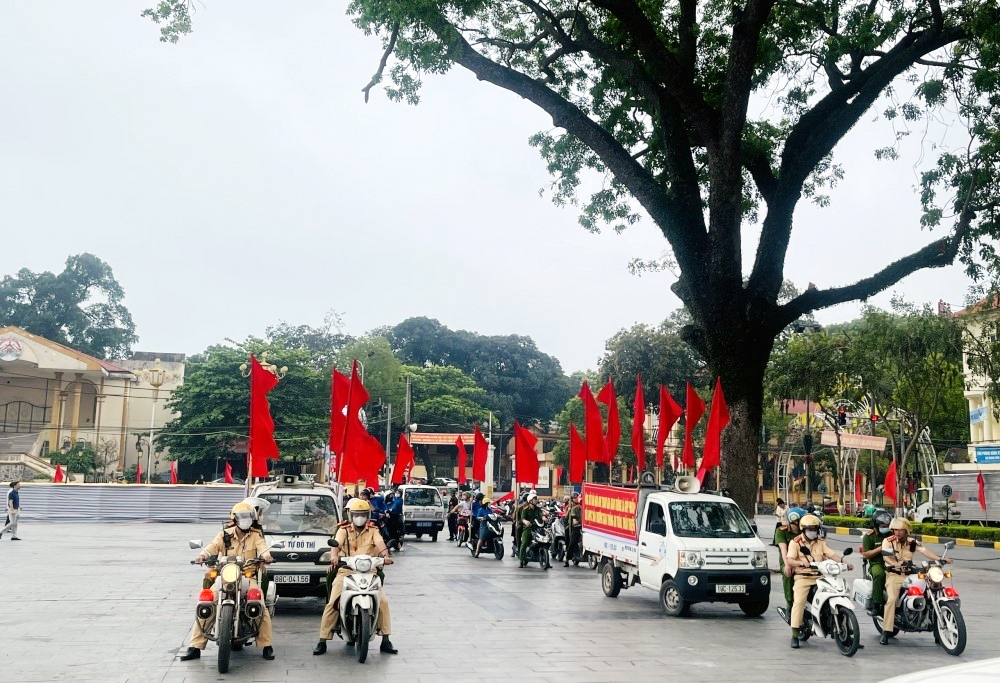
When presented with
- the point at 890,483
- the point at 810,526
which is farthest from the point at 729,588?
the point at 890,483

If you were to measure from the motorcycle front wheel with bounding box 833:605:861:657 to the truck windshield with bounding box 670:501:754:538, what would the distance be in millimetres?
3312

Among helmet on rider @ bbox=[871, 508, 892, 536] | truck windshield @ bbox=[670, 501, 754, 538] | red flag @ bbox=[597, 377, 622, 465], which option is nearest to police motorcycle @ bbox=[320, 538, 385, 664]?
truck windshield @ bbox=[670, 501, 754, 538]

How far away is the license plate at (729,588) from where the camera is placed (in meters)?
12.5

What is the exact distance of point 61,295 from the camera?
86.8 meters

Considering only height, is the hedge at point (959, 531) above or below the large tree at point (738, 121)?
below

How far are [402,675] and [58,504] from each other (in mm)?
31944

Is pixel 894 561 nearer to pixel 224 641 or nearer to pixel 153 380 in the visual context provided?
pixel 224 641

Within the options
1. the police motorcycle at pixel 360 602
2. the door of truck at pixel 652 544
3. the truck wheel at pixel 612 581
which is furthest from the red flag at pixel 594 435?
the police motorcycle at pixel 360 602

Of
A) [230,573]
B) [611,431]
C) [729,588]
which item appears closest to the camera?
[230,573]

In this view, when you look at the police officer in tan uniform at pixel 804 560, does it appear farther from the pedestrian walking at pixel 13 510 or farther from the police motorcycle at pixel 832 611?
the pedestrian walking at pixel 13 510

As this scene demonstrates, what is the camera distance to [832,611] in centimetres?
1002

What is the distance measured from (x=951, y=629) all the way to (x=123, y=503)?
32873mm

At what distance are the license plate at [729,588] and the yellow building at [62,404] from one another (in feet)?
167

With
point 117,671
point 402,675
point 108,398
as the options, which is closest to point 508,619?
point 402,675
